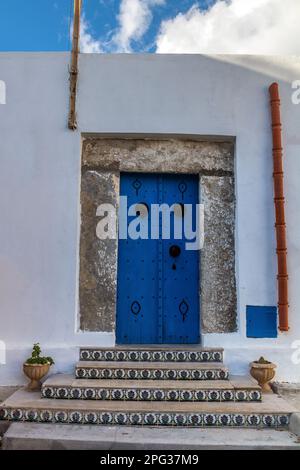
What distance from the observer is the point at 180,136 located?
208 inches

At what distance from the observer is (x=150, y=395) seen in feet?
13.8

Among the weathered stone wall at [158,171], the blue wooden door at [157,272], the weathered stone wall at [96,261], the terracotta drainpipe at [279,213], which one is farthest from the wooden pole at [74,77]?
the terracotta drainpipe at [279,213]

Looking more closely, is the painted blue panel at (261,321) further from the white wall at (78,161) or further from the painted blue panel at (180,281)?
the painted blue panel at (180,281)

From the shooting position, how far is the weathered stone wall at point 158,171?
16.7 feet

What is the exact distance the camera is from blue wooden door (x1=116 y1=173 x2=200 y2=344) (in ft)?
17.1

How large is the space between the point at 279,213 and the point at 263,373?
1776mm

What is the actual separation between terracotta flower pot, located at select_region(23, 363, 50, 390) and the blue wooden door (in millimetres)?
1000

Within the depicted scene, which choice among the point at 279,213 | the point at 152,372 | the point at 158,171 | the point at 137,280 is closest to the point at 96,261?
the point at 137,280

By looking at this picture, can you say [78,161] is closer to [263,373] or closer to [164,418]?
[164,418]

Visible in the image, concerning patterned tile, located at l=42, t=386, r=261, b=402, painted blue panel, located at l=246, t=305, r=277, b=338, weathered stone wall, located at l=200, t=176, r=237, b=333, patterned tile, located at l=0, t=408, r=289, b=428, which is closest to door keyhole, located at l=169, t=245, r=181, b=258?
weathered stone wall, located at l=200, t=176, r=237, b=333

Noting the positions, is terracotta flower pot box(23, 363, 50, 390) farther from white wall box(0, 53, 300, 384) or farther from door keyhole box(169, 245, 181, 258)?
door keyhole box(169, 245, 181, 258)

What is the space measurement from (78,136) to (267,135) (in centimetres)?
226

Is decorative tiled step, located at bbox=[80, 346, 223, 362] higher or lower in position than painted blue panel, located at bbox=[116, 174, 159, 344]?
lower
